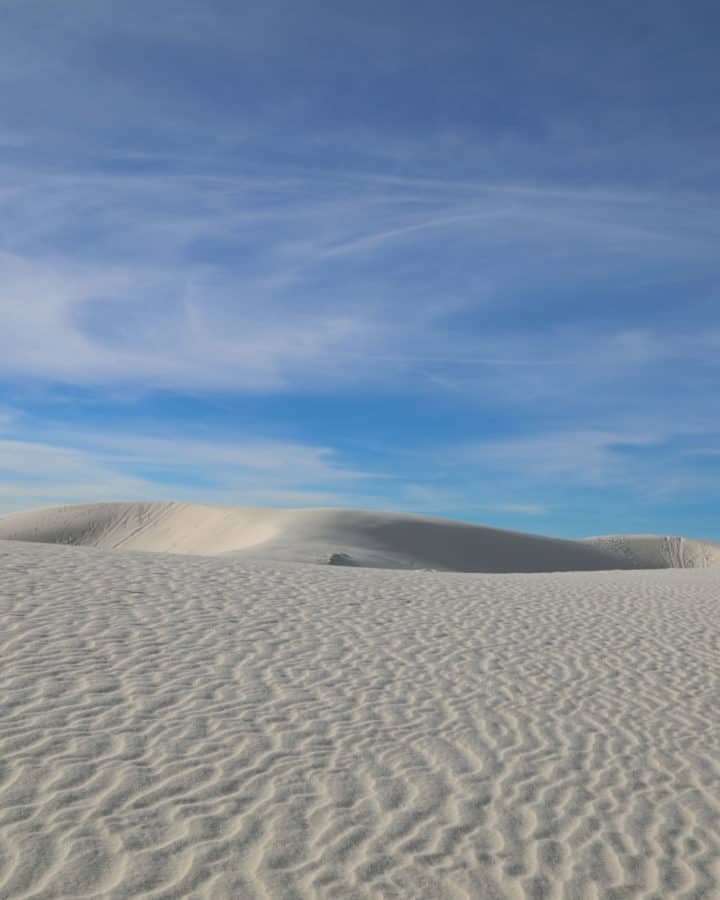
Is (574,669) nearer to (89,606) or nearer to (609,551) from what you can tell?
(89,606)

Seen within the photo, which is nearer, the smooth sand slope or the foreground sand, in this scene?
the foreground sand

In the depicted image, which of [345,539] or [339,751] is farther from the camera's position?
[345,539]

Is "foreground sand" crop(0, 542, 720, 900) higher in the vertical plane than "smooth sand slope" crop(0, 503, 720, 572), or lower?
lower

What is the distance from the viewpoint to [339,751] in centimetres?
792

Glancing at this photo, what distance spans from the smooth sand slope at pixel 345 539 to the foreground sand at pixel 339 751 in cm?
2018

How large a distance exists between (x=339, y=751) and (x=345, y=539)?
3400 centimetres

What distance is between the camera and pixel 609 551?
60.5 m

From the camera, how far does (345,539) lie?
4188cm

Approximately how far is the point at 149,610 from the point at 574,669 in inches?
252

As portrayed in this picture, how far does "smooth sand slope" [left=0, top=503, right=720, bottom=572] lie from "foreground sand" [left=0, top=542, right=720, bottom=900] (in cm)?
2018

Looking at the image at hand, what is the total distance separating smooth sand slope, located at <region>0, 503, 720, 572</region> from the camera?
41375 millimetres

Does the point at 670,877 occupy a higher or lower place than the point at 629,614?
lower

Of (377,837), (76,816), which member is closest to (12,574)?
(76,816)

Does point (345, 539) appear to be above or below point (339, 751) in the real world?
above
